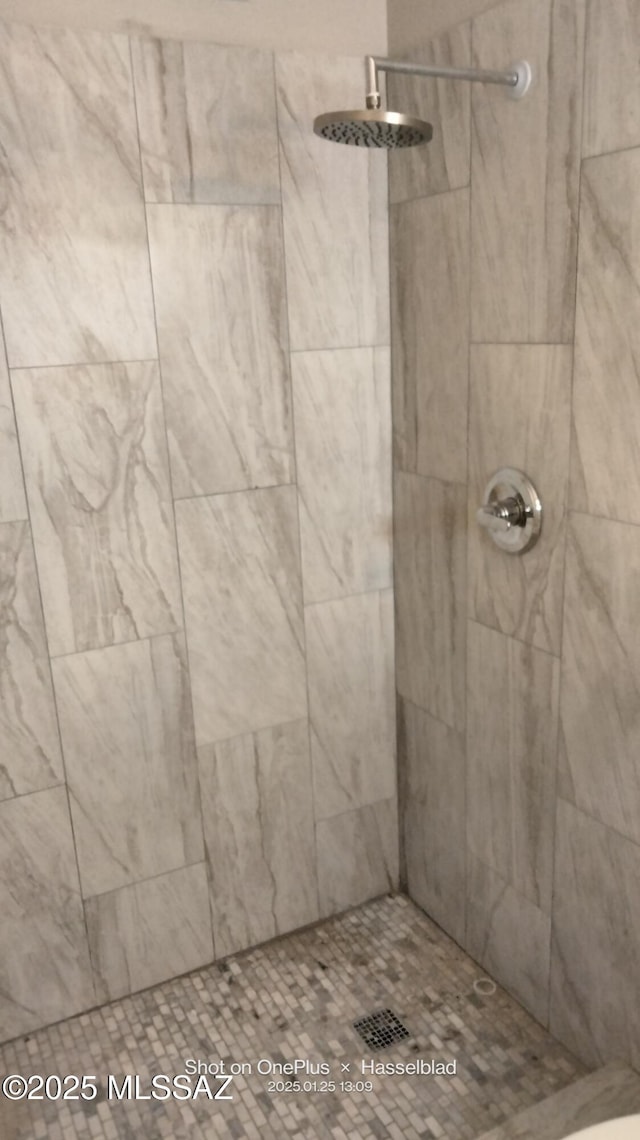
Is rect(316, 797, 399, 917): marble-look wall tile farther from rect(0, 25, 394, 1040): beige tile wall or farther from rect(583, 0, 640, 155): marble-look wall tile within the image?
rect(583, 0, 640, 155): marble-look wall tile

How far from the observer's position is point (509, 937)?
1.96 m

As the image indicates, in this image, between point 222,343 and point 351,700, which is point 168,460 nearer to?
point 222,343

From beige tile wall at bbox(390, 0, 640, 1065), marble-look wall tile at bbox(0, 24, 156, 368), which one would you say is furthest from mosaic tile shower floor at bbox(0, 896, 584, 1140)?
marble-look wall tile at bbox(0, 24, 156, 368)

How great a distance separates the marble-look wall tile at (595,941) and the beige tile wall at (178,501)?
65 cm

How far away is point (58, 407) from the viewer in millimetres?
1696

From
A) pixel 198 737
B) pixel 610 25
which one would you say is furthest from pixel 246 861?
pixel 610 25

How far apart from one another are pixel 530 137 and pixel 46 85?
2.85 feet

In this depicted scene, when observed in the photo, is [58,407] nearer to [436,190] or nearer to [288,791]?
[436,190]

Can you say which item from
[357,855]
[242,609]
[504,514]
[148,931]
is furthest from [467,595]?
[148,931]

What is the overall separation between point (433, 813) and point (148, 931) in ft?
2.42

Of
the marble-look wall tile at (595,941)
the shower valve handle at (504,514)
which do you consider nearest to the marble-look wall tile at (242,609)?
the shower valve handle at (504,514)

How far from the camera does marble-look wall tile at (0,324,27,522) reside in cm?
164

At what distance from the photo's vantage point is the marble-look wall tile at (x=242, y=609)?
6.28 feet

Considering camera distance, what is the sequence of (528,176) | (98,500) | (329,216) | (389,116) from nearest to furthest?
(389,116)
(528,176)
(98,500)
(329,216)
